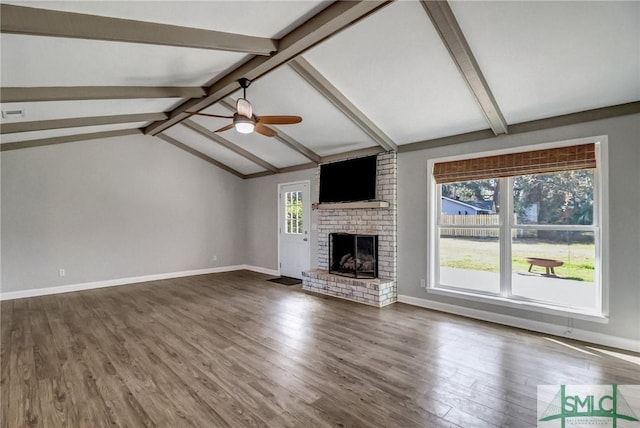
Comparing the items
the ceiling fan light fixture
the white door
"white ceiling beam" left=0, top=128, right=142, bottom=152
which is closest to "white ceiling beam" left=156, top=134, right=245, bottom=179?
"white ceiling beam" left=0, top=128, right=142, bottom=152

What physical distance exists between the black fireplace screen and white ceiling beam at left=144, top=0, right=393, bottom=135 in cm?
308

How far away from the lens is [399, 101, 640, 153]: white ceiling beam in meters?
3.06

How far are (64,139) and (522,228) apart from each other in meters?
7.49

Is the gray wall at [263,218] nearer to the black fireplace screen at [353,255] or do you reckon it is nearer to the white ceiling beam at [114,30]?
the black fireplace screen at [353,255]

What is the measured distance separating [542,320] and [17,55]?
5802mm

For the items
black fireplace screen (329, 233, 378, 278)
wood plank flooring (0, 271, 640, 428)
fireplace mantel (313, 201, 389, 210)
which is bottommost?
wood plank flooring (0, 271, 640, 428)

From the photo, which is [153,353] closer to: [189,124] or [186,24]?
[186,24]

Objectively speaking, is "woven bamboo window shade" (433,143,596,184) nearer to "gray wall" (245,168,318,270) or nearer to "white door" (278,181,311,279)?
"white door" (278,181,311,279)

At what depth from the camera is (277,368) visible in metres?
2.67

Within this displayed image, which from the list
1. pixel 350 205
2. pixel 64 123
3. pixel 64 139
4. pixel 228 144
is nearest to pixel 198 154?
pixel 228 144

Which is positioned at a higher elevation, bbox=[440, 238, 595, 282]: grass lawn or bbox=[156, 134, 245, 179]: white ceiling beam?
bbox=[156, 134, 245, 179]: white ceiling beam

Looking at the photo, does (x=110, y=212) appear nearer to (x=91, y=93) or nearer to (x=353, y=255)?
(x=91, y=93)

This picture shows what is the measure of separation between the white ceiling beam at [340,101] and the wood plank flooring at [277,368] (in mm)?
2571

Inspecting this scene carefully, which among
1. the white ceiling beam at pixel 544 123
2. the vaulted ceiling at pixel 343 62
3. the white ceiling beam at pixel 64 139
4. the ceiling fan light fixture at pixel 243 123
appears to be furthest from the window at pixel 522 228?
the white ceiling beam at pixel 64 139
